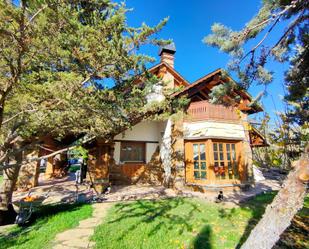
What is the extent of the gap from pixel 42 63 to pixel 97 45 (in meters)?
1.63

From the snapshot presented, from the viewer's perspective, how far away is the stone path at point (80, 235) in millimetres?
4402

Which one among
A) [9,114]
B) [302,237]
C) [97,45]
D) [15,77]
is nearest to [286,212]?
[302,237]

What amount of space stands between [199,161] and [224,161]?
1.35m

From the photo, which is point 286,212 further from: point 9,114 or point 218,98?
point 9,114

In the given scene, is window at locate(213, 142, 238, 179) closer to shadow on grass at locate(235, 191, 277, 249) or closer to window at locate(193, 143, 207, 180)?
window at locate(193, 143, 207, 180)

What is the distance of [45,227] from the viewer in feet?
17.8

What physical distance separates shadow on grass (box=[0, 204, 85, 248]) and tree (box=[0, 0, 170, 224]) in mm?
1159

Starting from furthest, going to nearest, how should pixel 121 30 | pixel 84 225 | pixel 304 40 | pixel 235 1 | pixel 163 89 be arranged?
pixel 235 1 → pixel 163 89 → pixel 84 225 → pixel 121 30 → pixel 304 40

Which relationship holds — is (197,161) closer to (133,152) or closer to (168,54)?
(133,152)

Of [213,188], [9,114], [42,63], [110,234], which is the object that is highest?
[42,63]

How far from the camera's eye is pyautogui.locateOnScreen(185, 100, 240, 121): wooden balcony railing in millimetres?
10760

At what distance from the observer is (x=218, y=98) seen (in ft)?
18.5

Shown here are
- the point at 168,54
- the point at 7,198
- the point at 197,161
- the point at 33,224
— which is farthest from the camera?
the point at 168,54

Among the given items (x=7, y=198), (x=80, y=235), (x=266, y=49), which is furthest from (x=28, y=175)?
(x=266, y=49)
